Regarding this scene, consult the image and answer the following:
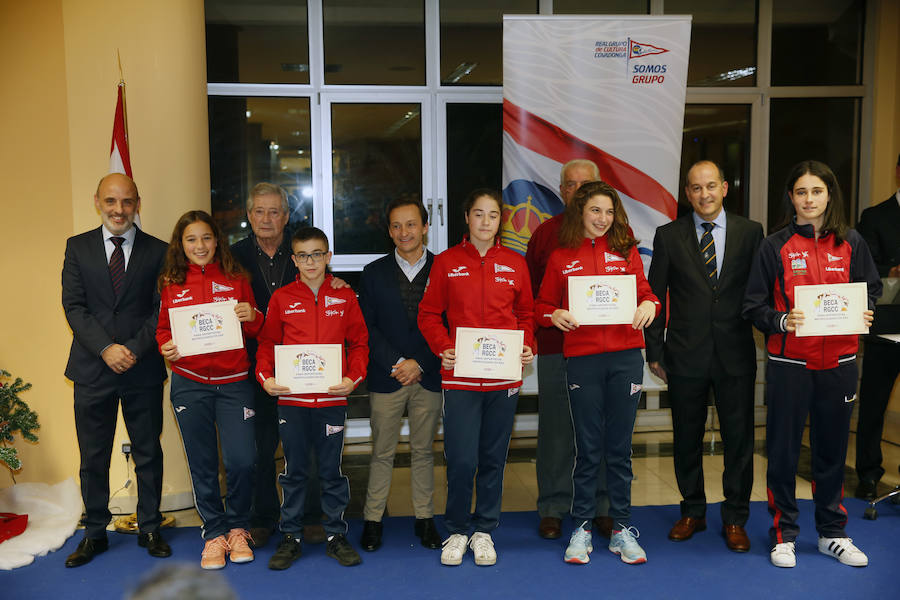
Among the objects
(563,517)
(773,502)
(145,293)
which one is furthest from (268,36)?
(773,502)

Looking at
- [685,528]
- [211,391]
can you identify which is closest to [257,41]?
[211,391]

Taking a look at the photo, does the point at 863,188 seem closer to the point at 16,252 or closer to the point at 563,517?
the point at 563,517

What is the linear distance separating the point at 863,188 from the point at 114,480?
21.4ft

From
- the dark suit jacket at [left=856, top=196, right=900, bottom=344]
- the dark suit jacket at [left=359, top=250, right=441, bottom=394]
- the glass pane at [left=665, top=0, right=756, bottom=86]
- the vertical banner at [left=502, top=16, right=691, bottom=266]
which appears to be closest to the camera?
the dark suit jacket at [left=359, top=250, right=441, bottom=394]

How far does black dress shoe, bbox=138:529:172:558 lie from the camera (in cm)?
347

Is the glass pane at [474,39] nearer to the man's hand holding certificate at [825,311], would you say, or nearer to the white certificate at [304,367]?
the white certificate at [304,367]

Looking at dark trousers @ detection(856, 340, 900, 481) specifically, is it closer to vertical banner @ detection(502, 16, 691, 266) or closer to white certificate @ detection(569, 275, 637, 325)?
vertical banner @ detection(502, 16, 691, 266)

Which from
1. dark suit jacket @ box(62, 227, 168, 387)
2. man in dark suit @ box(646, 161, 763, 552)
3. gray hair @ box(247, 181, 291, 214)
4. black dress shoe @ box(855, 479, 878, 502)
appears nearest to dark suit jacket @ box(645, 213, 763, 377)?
man in dark suit @ box(646, 161, 763, 552)

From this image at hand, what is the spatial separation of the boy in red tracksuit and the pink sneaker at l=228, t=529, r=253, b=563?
13 cm

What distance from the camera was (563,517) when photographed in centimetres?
379

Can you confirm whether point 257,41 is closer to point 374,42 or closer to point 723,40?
point 374,42

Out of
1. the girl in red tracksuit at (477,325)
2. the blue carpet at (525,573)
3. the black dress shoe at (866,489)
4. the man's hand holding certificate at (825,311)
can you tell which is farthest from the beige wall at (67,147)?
the black dress shoe at (866,489)

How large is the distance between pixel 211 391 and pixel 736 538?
2.65 meters

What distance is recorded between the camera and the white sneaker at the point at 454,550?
3.29 m
